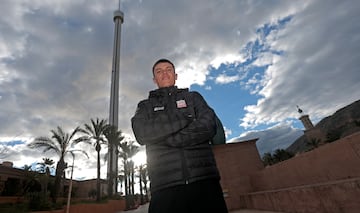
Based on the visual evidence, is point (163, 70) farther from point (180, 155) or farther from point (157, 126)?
point (180, 155)

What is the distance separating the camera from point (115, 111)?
157ft

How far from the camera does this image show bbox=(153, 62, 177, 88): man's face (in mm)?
2117

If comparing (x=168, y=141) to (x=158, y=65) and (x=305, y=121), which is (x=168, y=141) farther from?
(x=305, y=121)

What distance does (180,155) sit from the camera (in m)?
1.57

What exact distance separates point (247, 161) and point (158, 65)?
54.5ft

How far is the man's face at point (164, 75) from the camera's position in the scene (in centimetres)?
212

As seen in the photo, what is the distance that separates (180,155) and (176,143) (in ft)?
0.33

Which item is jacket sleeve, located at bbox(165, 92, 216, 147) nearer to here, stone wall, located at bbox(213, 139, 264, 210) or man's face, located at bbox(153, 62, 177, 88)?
man's face, located at bbox(153, 62, 177, 88)

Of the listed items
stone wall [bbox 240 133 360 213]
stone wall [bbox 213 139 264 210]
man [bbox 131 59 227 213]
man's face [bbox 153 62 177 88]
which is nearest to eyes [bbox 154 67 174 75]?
man's face [bbox 153 62 177 88]

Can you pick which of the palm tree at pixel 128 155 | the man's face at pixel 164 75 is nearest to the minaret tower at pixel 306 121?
the palm tree at pixel 128 155

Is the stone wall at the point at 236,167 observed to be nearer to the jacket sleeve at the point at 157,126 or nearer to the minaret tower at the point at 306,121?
the jacket sleeve at the point at 157,126

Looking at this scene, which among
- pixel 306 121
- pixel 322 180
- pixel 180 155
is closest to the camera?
pixel 180 155

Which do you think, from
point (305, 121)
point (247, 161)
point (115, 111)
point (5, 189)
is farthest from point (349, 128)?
point (5, 189)

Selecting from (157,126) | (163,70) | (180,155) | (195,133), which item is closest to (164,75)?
(163,70)
